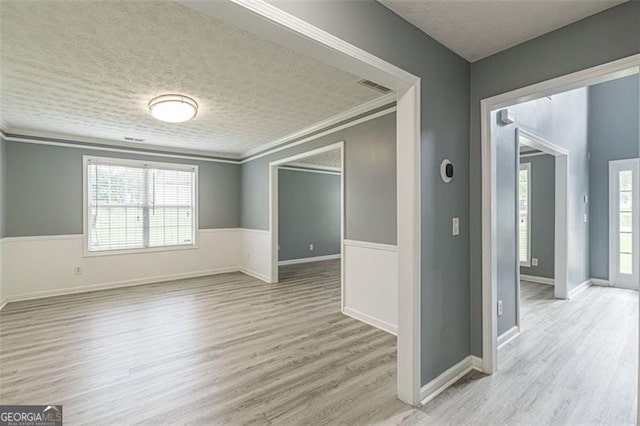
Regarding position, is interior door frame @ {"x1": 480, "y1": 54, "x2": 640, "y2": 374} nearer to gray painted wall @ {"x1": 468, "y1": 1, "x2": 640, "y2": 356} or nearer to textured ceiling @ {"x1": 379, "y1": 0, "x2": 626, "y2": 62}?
gray painted wall @ {"x1": 468, "y1": 1, "x2": 640, "y2": 356}

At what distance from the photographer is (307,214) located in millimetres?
7699

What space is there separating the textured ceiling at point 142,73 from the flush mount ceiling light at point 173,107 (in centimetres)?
10

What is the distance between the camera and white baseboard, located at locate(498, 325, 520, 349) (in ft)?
9.30

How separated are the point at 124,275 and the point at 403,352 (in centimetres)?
507

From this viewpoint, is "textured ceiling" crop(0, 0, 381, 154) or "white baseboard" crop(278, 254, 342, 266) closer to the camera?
"textured ceiling" crop(0, 0, 381, 154)

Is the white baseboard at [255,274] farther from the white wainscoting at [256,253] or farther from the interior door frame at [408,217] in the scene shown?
the interior door frame at [408,217]

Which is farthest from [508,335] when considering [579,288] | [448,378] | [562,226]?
[579,288]

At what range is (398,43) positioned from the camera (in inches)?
72.7

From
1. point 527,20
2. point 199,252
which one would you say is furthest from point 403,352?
point 199,252

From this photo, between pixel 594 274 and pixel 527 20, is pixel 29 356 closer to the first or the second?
pixel 527 20

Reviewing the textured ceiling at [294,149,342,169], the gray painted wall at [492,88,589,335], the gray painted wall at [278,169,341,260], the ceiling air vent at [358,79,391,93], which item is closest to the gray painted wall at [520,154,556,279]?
the gray painted wall at [492,88,589,335]

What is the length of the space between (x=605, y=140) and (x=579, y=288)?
2604mm

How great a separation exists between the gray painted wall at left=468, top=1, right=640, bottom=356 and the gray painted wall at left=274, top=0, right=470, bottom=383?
6 centimetres

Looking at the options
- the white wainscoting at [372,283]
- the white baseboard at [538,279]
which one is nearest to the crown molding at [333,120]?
the white wainscoting at [372,283]
